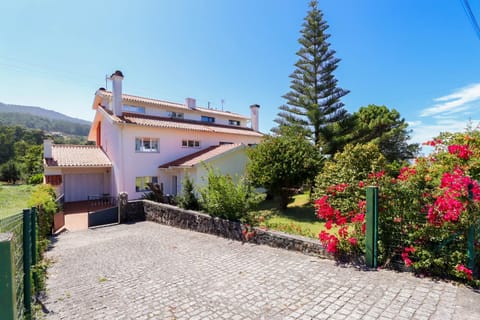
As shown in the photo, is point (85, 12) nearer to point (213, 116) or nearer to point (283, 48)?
point (283, 48)

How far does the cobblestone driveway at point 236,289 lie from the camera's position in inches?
144

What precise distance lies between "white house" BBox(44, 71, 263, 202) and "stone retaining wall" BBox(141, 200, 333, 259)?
3.87 metres

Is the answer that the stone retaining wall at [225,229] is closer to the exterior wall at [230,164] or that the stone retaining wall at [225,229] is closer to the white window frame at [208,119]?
the exterior wall at [230,164]

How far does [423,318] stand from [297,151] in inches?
359

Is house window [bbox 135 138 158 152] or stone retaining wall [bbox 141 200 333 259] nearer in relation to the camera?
stone retaining wall [bbox 141 200 333 259]

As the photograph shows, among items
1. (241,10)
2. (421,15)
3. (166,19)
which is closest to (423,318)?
(421,15)

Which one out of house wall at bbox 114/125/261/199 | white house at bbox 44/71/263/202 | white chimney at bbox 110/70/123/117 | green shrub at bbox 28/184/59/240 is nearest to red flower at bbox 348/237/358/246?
green shrub at bbox 28/184/59/240

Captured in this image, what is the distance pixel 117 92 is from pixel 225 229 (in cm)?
1385

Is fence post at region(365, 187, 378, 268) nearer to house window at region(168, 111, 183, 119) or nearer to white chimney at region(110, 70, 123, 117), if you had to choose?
white chimney at region(110, 70, 123, 117)

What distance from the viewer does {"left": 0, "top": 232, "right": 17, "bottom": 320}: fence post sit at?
1.83 meters

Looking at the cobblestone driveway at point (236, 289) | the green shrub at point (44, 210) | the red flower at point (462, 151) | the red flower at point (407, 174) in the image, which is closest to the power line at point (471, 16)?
the red flower at point (462, 151)

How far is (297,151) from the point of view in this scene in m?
12.1

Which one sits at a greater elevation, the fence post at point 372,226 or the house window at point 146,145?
the house window at point 146,145

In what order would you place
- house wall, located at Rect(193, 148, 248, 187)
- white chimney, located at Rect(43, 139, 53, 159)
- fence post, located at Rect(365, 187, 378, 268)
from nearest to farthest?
fence post, located at Rect(365, 187, 378, 268)
house wall, located at Rect(193, 148, 248, 187)
white chimney, located at Rect(43, 139, 53, 159)
